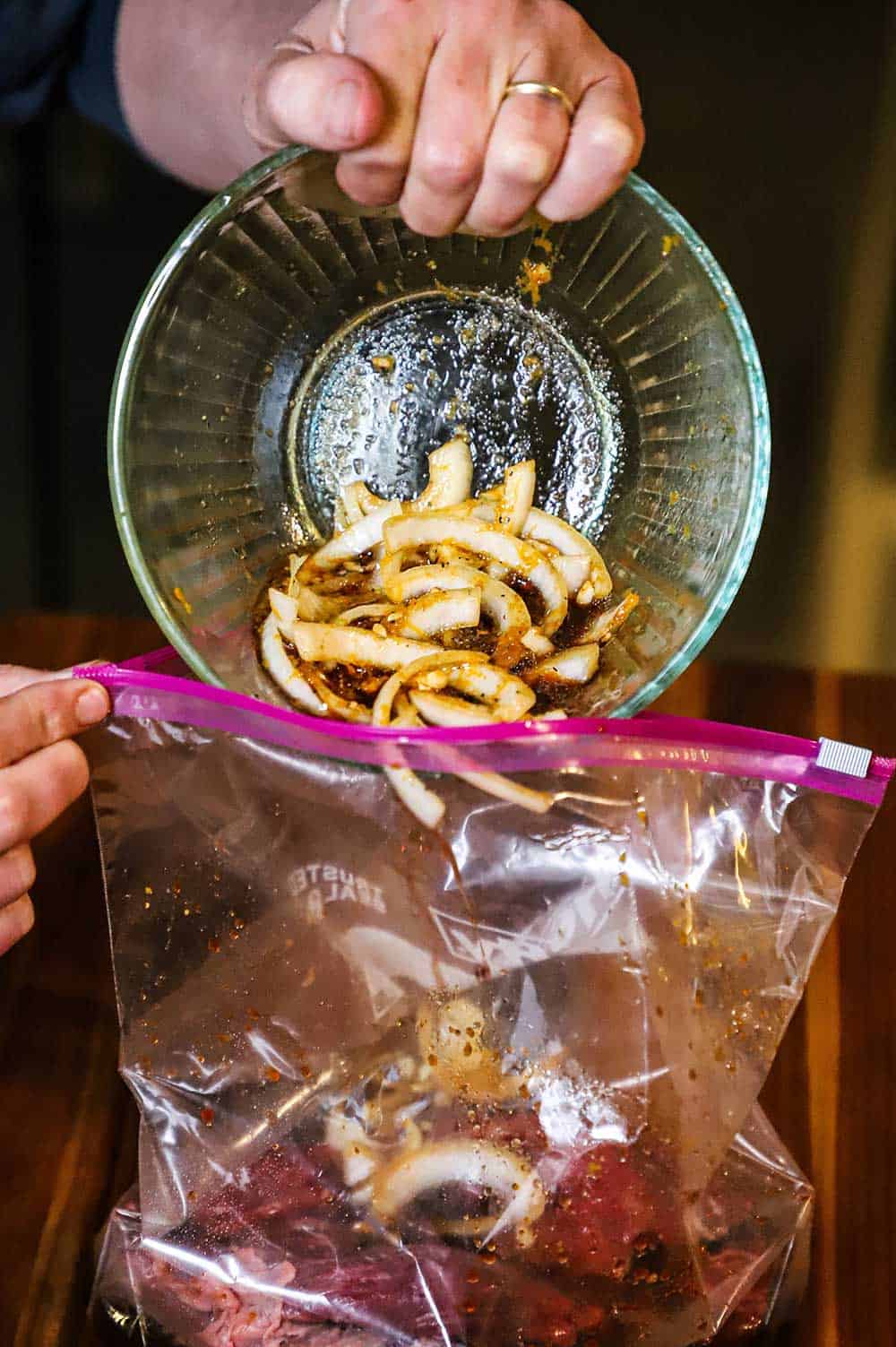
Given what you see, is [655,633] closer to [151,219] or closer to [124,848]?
[124,848]

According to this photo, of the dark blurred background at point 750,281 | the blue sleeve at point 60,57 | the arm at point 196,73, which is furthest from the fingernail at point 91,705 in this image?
the dark blurred background at point 750,281

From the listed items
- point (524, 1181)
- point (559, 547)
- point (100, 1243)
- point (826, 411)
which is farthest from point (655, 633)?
point (826, 411)

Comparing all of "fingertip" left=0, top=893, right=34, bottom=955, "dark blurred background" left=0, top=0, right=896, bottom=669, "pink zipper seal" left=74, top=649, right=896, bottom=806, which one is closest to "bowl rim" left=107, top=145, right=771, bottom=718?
"pink zipper seal" left=74, top=649, right=896, bottom=806

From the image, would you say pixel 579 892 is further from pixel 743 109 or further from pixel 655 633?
pixel 743 109

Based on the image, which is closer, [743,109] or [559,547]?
[559,547]

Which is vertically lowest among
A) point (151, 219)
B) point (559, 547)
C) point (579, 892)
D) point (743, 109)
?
point (579, 892)

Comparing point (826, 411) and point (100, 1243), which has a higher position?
point (826, 411)

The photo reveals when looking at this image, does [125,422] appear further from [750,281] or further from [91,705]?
[750,281]
